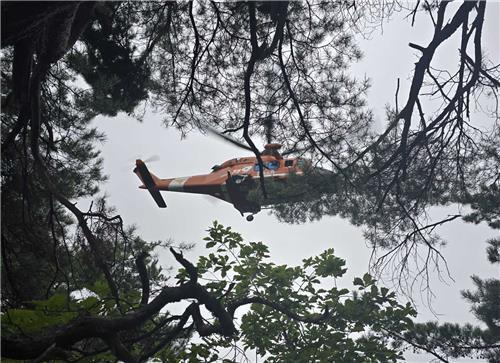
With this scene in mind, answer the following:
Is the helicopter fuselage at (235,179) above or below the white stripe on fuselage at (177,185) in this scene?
below

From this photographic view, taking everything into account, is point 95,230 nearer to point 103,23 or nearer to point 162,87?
point 162,87

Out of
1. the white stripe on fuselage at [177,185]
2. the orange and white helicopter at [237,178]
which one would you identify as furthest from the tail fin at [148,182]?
the white stripe on fuselage at [177,185]

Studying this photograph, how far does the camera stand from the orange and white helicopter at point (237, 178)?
3.66 m

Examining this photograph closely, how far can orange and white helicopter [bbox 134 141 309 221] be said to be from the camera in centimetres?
366

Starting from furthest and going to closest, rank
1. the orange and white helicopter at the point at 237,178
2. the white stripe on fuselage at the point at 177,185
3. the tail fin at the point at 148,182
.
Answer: the white stripe on fuselage at the point at 177,185, the tail fin at the point at 148,182, the orange and white helicopter at the point at 237,178

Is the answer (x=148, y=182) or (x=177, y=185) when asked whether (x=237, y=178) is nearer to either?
(x=148, y=182)

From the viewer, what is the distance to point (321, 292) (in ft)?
11.6

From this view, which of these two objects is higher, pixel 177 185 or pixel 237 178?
pixel 177 185

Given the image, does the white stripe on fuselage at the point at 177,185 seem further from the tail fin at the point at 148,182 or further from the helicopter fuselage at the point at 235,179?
the tail fin at the point at 148,182

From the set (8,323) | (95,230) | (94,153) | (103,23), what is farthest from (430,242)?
(94,153)

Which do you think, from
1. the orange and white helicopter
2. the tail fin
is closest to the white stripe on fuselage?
the orange and white helicopter

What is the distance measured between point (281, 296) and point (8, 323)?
1.86 m

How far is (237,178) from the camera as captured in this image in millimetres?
5855

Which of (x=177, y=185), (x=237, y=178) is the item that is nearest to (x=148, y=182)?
(x=237, y=178)
